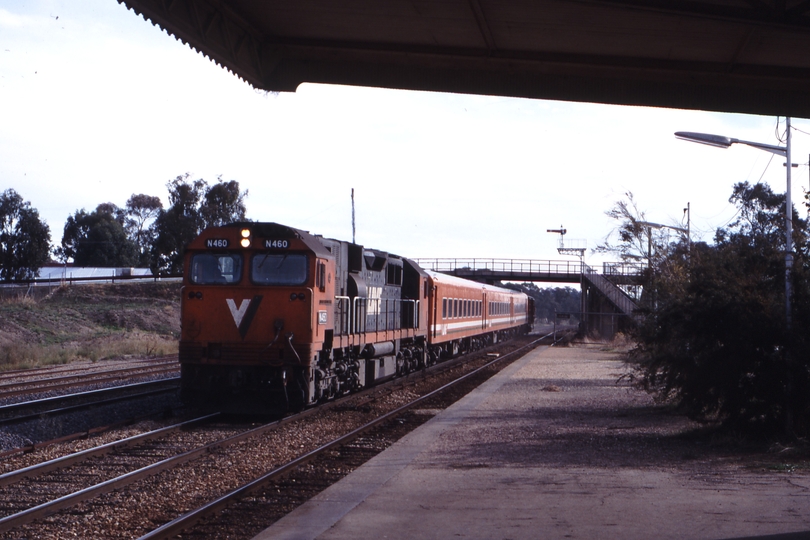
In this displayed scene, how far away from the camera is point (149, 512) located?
798 centimetres

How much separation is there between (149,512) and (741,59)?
8.01 m

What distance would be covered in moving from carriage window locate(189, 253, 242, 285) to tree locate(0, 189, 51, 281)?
65.1 meters

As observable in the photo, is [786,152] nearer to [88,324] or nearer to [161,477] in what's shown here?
[161,477]

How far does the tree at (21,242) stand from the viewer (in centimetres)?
7238

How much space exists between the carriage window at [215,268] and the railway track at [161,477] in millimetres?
2583

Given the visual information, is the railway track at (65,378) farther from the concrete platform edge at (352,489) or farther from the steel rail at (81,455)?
the concrete platform edge at (352,489)

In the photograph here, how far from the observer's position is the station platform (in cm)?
690

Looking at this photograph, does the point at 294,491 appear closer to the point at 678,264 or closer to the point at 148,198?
the point at 678,264

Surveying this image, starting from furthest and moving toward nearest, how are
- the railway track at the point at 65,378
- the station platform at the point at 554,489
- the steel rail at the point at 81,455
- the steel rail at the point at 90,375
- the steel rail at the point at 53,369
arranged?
the steel rail at the point at 53,369
the steel rail at the point at 90,375
the railway track at the point at 65,378
the steel rail at the point at 81,455
the station platform at the point at 554,489

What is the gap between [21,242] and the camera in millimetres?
72500

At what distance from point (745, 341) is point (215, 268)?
9.12 metres

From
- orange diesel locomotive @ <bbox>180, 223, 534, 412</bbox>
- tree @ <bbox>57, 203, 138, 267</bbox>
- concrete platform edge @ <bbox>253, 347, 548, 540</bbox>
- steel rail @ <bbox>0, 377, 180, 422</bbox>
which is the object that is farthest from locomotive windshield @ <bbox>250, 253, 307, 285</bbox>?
tree @ <bbox>57, 203, 138, 267</bbox>

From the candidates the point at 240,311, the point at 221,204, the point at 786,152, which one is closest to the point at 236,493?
the point at 240,311

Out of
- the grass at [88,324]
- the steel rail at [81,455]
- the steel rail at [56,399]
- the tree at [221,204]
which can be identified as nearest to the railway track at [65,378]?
the steel rail at [56,399]
